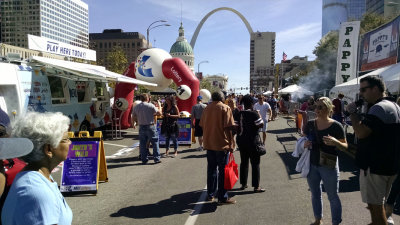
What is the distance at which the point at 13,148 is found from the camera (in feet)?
4.80

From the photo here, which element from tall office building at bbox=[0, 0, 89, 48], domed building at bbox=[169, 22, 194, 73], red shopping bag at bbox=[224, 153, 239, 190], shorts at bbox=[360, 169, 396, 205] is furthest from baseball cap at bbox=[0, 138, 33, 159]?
domed building at bbox=[169, 22, 194, 73]

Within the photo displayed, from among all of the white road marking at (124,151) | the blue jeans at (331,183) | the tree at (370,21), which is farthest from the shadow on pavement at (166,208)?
the tree at (370,21)

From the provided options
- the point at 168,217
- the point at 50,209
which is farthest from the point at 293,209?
the point at 50,209

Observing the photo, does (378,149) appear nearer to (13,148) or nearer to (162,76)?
(13,148)

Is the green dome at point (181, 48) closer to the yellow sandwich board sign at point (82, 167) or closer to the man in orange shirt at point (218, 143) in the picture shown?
the yellow sandwich board sign at point (82, 167)

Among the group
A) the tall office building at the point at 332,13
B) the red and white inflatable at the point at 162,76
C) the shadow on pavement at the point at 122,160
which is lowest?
the shadow on pavement at the point at 122,160

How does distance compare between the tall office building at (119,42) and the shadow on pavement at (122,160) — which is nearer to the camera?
the shadow on pavement at (122,160)

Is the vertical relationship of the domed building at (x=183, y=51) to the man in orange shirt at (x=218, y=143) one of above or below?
above

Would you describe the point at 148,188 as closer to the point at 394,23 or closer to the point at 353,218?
the point at 353,218

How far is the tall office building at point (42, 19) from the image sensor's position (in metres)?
124

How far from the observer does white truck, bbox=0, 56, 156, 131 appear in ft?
28.9

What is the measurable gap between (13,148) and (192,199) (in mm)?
4397

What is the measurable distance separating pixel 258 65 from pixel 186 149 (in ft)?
582

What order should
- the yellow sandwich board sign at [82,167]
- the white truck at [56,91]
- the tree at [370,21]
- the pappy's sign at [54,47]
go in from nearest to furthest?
the yellow sandwich board sign at [82,167]
the white truck at [56,91]
the pappy's sign at [54,47]
the tree at [370,21]
